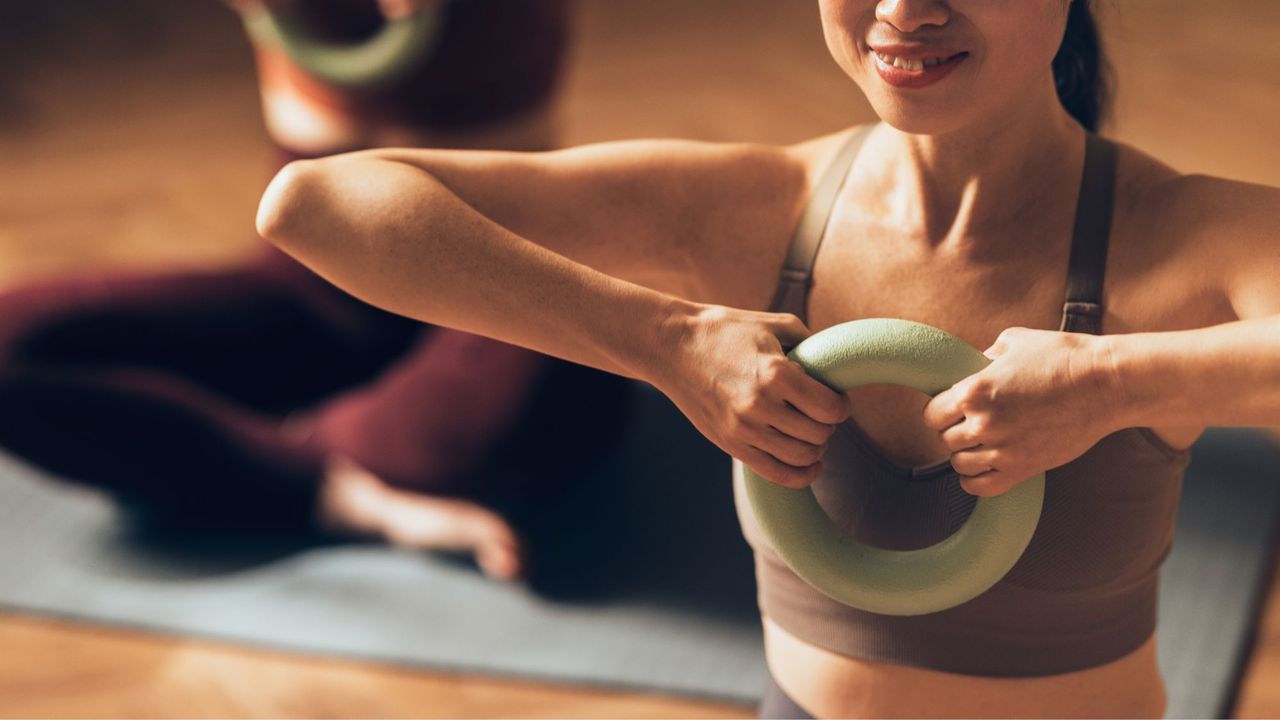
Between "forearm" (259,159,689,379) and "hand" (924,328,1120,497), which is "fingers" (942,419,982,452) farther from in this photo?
"forearm" (259,159,689,379)

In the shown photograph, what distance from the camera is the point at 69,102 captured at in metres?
3.11

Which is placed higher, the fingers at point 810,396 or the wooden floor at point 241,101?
the wooden floor at point 241,101

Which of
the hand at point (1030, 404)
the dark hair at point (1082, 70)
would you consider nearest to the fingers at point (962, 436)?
the hand at point (1030, 404)

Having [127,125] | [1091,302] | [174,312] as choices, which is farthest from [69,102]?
[1091,302]

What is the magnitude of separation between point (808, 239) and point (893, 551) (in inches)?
6.6

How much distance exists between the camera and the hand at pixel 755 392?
716mm

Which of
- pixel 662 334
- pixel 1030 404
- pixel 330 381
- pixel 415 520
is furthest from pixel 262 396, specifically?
pixel 1030 404

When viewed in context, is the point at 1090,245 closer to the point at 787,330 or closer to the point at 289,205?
the point at 787,330

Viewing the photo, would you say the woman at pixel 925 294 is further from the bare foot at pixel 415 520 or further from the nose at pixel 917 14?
the bare foot at pixel 415 520

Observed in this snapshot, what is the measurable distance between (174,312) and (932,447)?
116cm

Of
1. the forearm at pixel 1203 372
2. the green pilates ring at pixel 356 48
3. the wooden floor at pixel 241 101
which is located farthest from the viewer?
the wooden floor at pixel 241 101

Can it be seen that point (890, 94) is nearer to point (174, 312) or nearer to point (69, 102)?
point (174, 312)

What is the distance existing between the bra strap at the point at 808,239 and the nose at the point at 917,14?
0.46 feet

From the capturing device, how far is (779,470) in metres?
0.74
